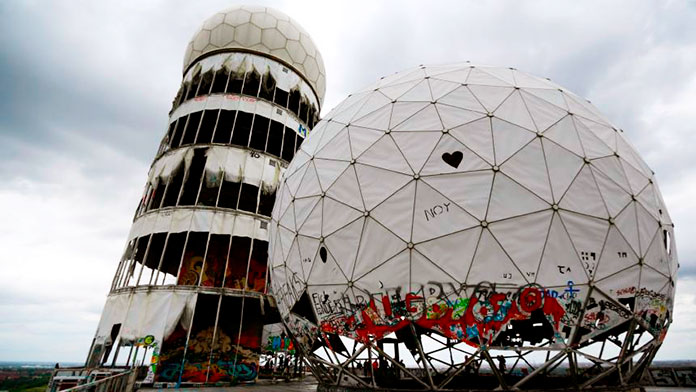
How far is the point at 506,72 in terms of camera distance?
1298cm

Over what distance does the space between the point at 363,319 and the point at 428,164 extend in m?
4.67

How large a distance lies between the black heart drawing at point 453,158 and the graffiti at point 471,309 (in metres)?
3.31

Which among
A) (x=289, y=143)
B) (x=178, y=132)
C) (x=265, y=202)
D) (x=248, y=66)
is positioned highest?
(x=248, y=66)

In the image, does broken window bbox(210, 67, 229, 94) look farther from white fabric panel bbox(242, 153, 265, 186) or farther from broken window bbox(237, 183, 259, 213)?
broken window bbox(237, 183, 259, 213)

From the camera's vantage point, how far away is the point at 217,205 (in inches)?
803

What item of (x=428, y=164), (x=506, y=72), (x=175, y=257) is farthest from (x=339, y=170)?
(x=175, y=257)

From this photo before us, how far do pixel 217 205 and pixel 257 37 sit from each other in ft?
45.0

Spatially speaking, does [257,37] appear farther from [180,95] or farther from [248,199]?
[248,199]

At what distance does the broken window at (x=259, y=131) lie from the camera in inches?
947

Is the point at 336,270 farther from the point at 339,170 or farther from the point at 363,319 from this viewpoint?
the point at 339,170

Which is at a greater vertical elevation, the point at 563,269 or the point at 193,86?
the point at 193,86

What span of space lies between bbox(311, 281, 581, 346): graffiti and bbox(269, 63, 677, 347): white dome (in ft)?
0.09

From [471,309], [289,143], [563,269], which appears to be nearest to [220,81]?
[289,143]

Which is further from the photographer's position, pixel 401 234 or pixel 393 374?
pixel 393 374
